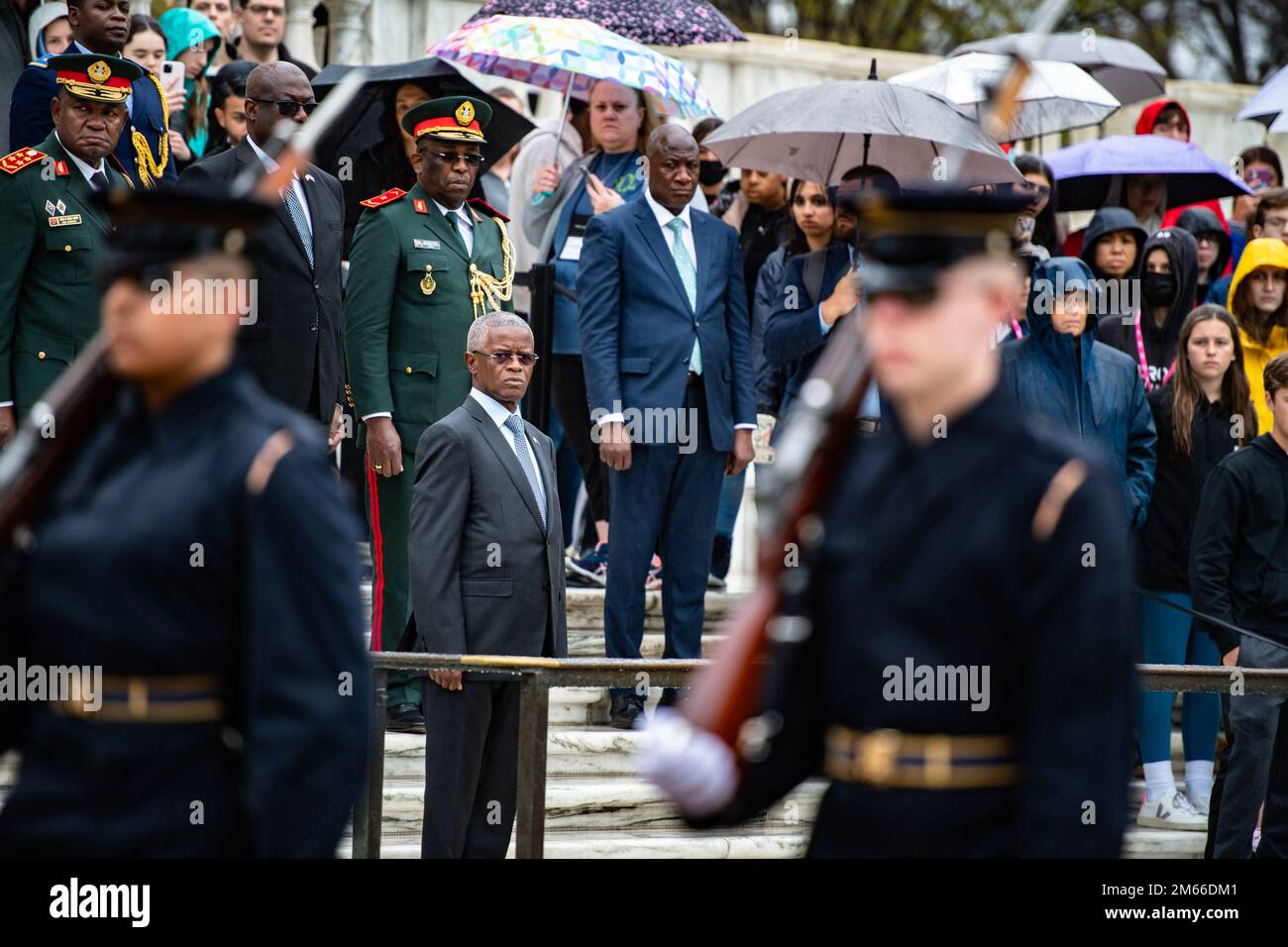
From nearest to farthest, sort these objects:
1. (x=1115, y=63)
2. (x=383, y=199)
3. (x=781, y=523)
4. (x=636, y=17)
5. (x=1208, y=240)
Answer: (x=781, y=523) → (x=383, y=199) → (x=636, y=17) → (x=1208, y=240) → (x=1115, y=63)

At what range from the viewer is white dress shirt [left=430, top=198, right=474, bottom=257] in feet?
27.1

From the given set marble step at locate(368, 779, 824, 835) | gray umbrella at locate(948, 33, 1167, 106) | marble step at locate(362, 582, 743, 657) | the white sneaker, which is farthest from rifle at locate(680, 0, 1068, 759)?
gray umbrella at locate(948, 33, 1167, 106)

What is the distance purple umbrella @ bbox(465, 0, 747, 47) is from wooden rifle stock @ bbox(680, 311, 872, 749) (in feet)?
21.7

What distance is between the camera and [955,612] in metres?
3.27

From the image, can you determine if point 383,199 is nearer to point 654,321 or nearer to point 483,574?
point 654,321

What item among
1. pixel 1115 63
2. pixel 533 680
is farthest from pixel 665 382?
pixel 1115 63

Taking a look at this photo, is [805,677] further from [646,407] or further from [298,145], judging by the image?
[646,407]

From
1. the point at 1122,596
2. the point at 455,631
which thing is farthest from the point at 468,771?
the point at 1122,596

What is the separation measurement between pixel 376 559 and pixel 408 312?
981 millimetres

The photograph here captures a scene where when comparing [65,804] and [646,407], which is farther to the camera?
[646,407]

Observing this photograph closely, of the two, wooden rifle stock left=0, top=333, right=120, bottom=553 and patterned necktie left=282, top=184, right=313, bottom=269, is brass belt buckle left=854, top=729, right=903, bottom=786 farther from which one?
patterned necktie left=282, top=184, right=313, bottom=269
